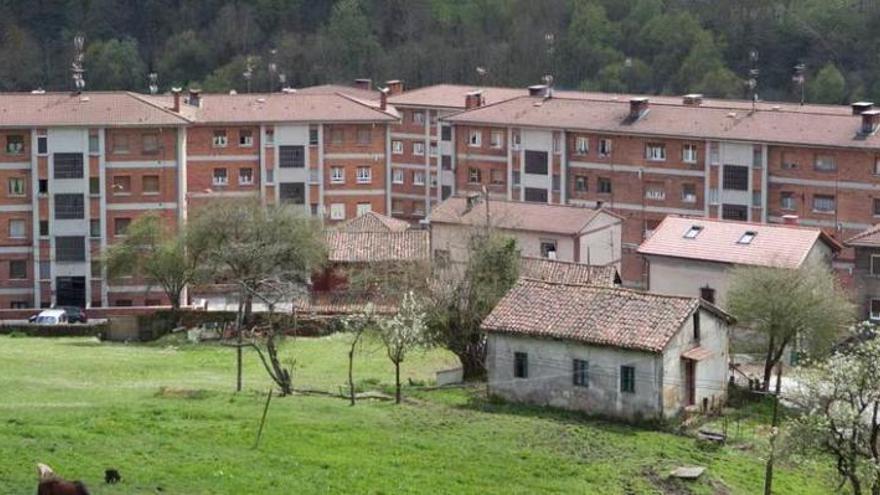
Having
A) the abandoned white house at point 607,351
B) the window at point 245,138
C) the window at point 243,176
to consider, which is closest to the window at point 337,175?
the window at point 243,176

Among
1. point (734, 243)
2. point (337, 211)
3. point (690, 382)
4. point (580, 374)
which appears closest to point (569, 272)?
point (734, 243)

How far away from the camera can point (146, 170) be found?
72.8m

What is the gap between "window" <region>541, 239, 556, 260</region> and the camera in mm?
64312

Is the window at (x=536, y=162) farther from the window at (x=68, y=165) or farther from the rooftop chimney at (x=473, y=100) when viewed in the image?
the window at (x=68, y=165)

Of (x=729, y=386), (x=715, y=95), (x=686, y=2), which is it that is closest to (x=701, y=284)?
(x=729, y=386)

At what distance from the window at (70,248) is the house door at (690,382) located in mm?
36140

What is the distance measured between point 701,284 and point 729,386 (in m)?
11.0

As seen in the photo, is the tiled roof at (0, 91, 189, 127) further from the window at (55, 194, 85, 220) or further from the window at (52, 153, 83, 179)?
the window at (55, 194, 85, 220)

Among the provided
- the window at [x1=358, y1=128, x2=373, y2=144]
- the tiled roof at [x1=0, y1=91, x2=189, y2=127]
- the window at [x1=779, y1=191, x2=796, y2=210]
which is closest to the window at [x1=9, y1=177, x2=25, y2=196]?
the tiled roof at [x1=0, y1=91, x2=189, y2=127]

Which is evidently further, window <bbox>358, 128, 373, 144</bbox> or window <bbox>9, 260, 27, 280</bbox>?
window <bbox>358, 128, 373, 144</bbox>

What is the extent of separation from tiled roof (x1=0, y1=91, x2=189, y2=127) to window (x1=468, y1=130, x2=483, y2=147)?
1548 cm

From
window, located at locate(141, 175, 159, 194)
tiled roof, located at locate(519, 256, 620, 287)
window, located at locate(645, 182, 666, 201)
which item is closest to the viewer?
tiled roof, located at locate(519, 256, 620, 287)

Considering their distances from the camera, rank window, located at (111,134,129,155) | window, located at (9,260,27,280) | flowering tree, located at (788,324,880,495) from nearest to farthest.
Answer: flowering tree, located at (788,324,880,495), window, located at (111,134,129,155), window, located at (9,260,27,280)

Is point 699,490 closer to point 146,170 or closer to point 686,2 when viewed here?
point 146,170
